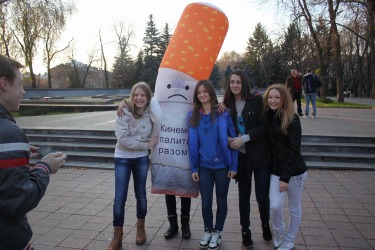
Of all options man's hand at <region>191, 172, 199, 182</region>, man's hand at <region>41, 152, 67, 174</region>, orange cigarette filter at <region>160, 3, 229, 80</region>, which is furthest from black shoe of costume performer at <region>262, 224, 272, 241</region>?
man's hand at <region>41, 152, 67, 174</region>

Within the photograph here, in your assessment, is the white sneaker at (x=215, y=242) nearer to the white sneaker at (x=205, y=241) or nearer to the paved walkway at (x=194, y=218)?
the white sneaker at (x=205, y=241)

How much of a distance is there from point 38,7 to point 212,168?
23804 mm

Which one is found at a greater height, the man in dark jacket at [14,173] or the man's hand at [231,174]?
the man in dark jacket at [14,173]

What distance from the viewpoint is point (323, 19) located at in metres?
20.1

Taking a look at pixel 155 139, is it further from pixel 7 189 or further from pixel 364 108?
pixel 364 108

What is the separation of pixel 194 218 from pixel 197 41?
8.41 feet

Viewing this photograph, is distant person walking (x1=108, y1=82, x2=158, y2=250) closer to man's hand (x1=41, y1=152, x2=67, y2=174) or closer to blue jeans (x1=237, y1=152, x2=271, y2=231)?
blue jeans (x1=237, y1=152, x2=271, y2=231)

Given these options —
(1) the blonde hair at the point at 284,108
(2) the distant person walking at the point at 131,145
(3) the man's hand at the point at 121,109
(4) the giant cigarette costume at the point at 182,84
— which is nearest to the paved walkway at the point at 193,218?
(2) the distant person walking at the point at 131,145

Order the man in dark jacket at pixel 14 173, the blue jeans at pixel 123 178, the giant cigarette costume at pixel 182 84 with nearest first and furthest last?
the man in dark jacket at pixel 14 173, the blue jeans at pixel 123 178, the giant cigarette costume at pixel 182 84

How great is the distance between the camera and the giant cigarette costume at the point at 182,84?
3.88 m

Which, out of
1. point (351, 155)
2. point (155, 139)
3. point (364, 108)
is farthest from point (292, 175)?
point (364, 108)

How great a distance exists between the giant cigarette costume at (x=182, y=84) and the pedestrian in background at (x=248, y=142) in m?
0.54

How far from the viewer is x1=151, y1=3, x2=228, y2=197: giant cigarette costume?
3881 mm

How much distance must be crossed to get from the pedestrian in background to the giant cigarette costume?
21.1 inches
